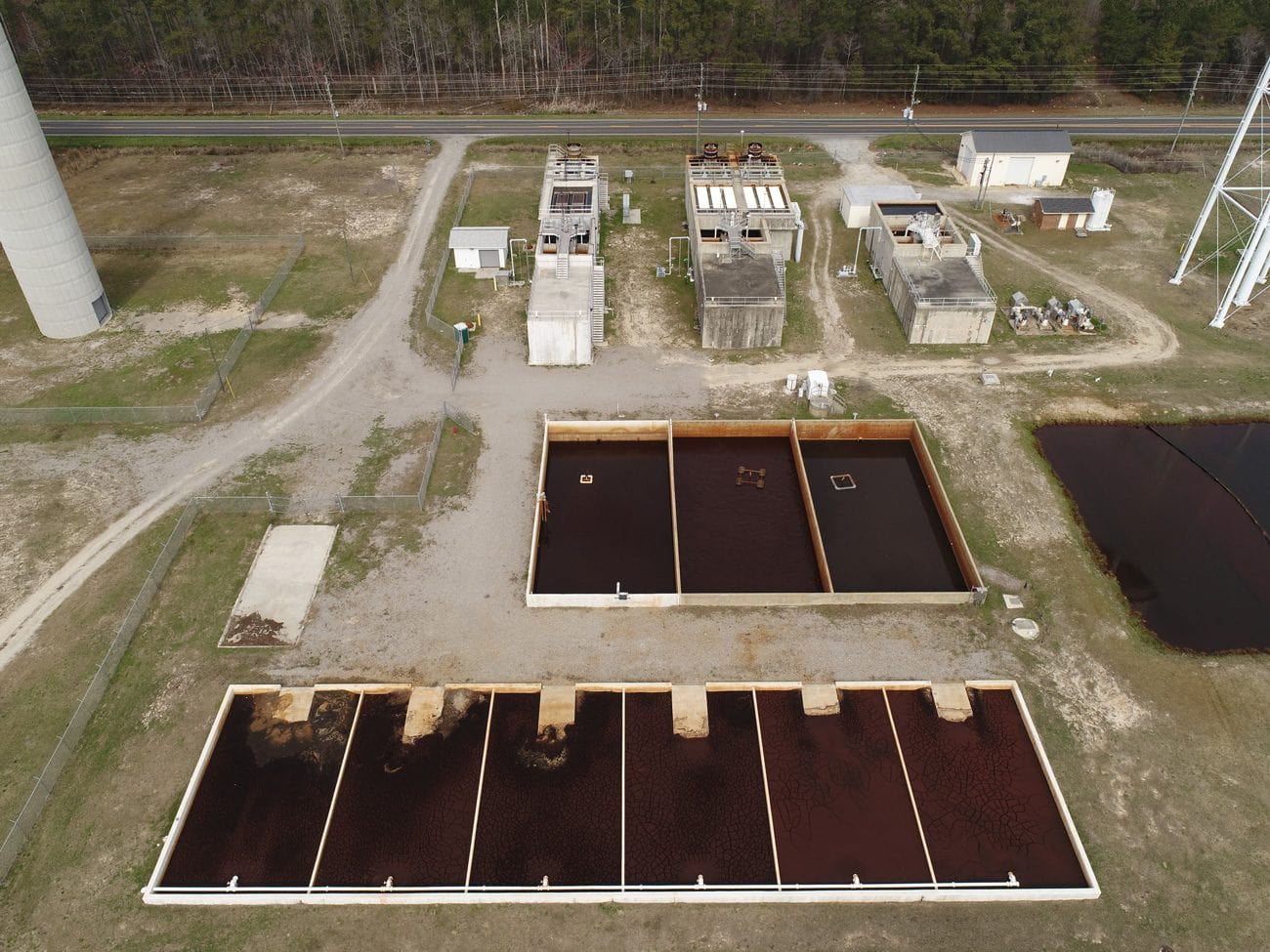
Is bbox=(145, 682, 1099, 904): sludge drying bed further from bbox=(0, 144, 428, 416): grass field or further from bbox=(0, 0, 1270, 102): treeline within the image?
bbox=(0, 0, 1270, 102): treeline

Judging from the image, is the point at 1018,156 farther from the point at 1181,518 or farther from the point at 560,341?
the point at 560,341

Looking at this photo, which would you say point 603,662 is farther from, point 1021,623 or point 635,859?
point 1021,623

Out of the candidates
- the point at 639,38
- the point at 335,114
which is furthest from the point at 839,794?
the point at 639,38

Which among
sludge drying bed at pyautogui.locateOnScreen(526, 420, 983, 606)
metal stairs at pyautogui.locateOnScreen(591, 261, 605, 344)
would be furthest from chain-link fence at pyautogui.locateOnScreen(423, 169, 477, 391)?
sludge drying bed at pyautogui.locateOnScreen(526, 420, 983, 606)

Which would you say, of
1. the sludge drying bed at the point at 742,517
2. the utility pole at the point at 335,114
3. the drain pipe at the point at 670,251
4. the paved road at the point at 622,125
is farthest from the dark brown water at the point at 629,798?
the paved road at the point at 622,125

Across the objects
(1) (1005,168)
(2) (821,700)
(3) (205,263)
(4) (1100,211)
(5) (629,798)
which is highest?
(1) (1005,168)

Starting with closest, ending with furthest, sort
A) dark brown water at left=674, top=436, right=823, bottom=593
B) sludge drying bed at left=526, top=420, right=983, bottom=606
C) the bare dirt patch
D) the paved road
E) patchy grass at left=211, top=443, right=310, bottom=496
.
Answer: the bare dirt patch → sludge drying bed at left=526, top=420, right=983, bottom=606 → dark brown water at left=674, top=436, right=823, bottom=593 → patchy grass at left=211, top=443, right=310, bottom=496 → the paved road

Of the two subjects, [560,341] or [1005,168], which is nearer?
[560,341]
